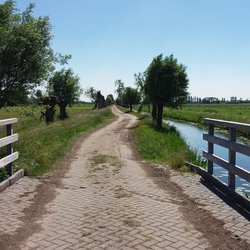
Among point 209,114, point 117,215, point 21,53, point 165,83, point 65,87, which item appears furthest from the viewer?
point 209,114

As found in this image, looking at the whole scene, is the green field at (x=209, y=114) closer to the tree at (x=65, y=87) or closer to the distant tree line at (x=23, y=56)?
the tree at (x=65, y=87)

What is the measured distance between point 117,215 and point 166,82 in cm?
2948

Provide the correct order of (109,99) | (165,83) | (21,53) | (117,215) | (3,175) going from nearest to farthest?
(117,215) → (3,175) → (21,53) → (165,83) → (109,99)

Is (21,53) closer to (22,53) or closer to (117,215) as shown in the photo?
(22,53)

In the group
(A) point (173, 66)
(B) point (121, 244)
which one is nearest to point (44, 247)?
(B) point (121, 244)

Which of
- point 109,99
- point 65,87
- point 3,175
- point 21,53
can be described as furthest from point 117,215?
point 109,99

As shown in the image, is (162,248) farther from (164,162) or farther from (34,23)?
(34,23)

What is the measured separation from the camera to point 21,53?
1325 centimetres

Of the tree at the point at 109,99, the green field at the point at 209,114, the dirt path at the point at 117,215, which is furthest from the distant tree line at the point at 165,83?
the tree at the point at 109,99

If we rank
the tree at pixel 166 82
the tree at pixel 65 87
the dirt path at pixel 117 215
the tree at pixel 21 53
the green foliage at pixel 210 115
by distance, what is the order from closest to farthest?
1. the dirt path at pixel 117 215
2. the tree at pixel 21 53
3. the tree at pixel 166 82
4. the green foliage at pixel 210 115
5. the tree at pixel 65 87

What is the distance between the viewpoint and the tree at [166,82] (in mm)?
35312

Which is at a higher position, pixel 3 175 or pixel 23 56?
pixel 23 56

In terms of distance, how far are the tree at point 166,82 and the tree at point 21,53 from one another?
21572 millimetres

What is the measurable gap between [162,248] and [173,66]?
31588mm
